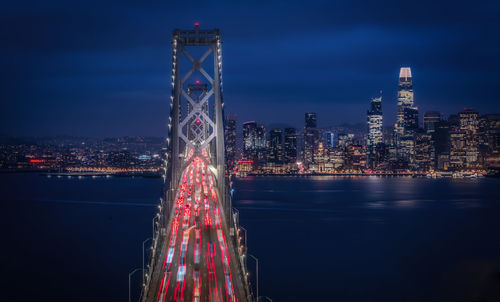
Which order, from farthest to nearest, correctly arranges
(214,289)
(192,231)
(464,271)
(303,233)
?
1. (303,233)
2. (464,271)
3. (192,231)
4. (214,289)

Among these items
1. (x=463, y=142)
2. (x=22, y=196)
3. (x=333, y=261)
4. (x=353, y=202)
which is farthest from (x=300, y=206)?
(x=463, y=142)

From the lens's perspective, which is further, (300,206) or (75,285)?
(300,206)

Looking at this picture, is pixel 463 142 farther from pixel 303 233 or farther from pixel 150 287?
pixel 150 287

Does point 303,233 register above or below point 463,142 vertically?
below

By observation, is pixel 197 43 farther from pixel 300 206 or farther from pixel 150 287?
pixel 300 206

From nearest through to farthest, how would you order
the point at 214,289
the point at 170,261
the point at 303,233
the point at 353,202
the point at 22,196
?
the point at 214,289
the point at 170,261
the point at 303,233
the point at 353,202
the point at 22,196

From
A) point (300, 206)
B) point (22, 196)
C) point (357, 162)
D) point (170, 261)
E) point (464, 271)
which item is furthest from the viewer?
point (357, 162)

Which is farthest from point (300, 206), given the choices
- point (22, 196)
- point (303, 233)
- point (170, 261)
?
point (170, 261)

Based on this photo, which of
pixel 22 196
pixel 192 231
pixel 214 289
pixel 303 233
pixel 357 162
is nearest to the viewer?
pixel 214 289

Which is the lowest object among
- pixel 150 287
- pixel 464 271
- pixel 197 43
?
pixel 464 271
